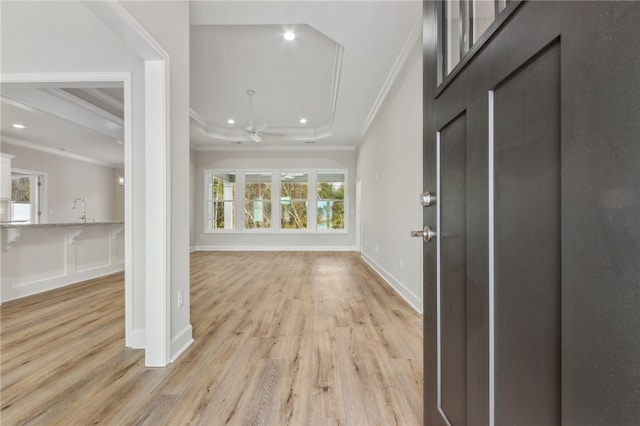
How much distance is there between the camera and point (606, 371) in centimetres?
40

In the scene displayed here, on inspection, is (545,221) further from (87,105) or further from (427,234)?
(87,105)

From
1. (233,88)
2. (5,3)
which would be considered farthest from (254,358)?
(233,88)

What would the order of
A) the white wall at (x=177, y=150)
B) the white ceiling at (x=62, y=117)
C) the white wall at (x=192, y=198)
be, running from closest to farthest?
the white wall at (x=177, y=150) < the white ceiling at (x=62, y=117) < the white wall at (x=192, y=198)

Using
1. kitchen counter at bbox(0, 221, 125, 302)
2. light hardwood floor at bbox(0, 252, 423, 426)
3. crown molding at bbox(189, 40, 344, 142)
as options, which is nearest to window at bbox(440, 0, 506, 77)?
light hardwood floor at bbox(0, 252, 423, 426)

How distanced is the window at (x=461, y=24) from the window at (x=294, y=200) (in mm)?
6826

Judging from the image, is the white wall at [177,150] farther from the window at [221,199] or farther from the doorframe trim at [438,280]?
the window at [221,199]

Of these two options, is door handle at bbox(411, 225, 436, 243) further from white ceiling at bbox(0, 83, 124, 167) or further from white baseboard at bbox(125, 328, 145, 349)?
white ceiling at bbox(0, 83, 124, 167)

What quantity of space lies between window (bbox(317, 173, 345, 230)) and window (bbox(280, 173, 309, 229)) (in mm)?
399

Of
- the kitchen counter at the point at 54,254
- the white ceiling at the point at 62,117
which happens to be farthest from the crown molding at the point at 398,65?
the kitchen counter at the point at 54,254

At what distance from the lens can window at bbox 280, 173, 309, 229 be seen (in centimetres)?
774

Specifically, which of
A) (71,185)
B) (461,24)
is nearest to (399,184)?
(461,24)

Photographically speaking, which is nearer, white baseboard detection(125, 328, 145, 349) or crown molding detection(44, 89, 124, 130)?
white baseboard detection(125, 328, 145, 349)

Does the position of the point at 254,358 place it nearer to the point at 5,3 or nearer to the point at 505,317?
the point at 505,317

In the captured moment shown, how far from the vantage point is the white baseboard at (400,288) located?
9.19ft
